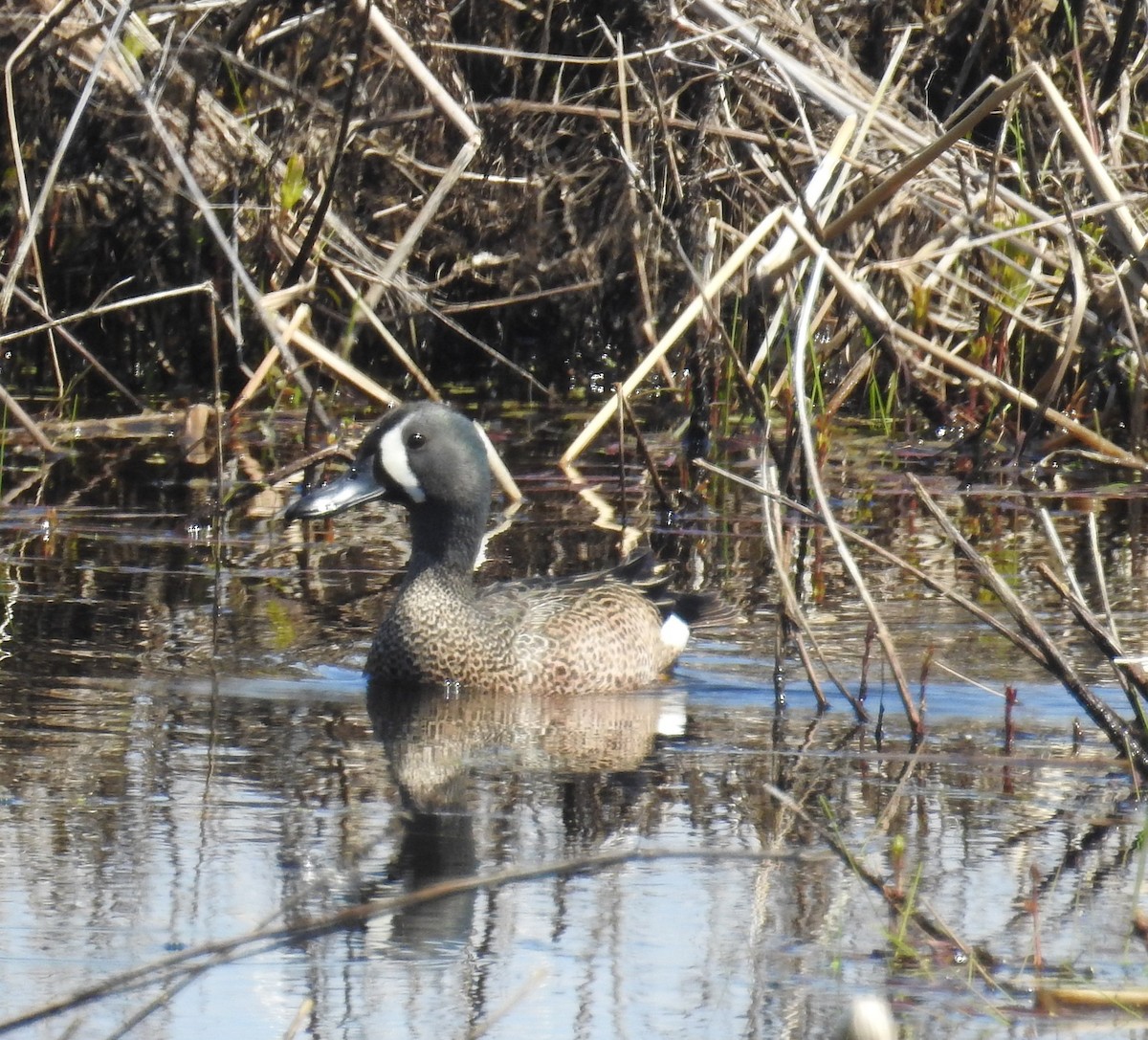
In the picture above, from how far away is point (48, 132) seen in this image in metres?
10.2

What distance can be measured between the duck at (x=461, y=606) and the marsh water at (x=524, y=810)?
0.12m

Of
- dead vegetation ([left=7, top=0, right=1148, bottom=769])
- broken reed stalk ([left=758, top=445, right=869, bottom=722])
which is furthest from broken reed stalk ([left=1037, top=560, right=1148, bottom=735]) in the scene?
dead vegetation ([left=7, top=0, right=1148, bottom=769])

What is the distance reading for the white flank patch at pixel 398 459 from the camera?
20.7 feet

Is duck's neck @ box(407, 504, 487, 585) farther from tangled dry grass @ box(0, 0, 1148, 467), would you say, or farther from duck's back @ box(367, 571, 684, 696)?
tangled dry grass @ box(0, 0, 1148, 467)

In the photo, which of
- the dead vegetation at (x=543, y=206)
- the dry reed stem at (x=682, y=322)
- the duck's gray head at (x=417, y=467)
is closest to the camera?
the duck's gray head at (x=417, y=467)

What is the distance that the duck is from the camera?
623 cm

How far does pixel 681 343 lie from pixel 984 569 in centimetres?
608

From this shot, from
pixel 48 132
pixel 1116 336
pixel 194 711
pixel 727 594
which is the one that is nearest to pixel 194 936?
pixel 194 711

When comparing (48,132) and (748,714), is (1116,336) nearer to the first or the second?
(748,714)

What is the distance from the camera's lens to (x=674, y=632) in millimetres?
6680

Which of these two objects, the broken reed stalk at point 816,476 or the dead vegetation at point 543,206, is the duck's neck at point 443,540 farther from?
the broken reed stalk at point 816,476

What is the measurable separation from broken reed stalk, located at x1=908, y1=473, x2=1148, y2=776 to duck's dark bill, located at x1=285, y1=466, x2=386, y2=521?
194cm

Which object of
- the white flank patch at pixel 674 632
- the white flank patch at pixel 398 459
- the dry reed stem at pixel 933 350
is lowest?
the white flank patch at pixel 674 632

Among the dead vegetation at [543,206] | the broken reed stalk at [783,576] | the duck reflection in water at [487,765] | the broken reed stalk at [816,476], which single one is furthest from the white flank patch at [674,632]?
the broken reed stalk at [816,476]
